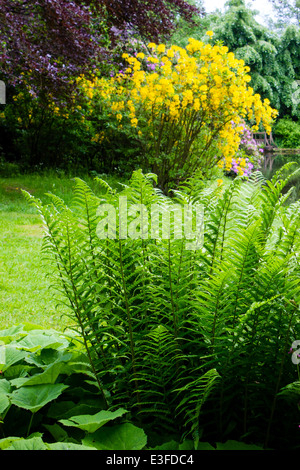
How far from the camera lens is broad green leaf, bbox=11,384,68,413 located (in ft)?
3.97

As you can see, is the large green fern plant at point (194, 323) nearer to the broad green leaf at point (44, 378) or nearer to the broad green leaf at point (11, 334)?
the broad green leaf at point (44, 378)

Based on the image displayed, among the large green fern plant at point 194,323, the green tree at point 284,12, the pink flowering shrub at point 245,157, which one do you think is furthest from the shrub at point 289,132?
the large green fern plant at point 194,323

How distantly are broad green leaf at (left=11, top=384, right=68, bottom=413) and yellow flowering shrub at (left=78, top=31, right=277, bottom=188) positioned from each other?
5.70 m

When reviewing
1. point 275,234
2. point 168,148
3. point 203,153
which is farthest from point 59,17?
point 275,234

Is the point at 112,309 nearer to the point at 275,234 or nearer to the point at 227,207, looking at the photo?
the point at 227,207

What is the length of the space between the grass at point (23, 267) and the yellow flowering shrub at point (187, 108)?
169 centimetres

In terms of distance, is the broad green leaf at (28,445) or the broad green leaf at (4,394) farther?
the broad green leaf at (4,394)

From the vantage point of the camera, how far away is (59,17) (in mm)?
6656

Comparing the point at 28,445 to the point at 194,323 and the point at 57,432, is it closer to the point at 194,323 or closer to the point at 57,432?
the point at 57,432

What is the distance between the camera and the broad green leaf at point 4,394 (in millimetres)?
1178

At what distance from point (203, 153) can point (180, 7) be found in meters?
4.13

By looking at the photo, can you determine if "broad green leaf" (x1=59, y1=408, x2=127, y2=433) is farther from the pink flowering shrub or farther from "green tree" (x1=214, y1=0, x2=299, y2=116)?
"green tree" (x1=214, y1=0, x2=299, y2=116)

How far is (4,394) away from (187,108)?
20.4 ft

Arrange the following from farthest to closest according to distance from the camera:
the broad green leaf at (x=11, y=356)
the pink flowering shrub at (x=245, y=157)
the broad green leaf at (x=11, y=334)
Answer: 1. the pink flowering shrub at (x=245, y=157)
2. the broad green leaf at (x=11, y=334)
3. the broad green leaf at (x=11, y=356)
